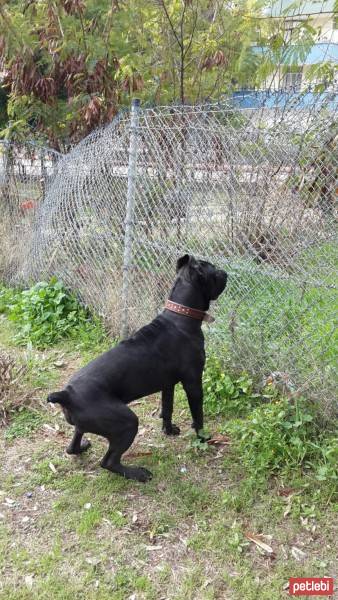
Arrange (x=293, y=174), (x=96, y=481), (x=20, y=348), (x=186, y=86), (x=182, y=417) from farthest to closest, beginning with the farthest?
(x=186, y=86)
(x=20, y=348)
(x=182, y=417)
(x=293, y=174)
(x=96, y=481)

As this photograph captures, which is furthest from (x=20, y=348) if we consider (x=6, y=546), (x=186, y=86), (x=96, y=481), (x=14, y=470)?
(x=186, y=86)

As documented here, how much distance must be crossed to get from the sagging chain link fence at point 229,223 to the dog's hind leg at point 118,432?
1.17m

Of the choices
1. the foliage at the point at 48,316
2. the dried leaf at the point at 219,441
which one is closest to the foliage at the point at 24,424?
the foliage at the point at 48,316

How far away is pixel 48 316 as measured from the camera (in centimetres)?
514

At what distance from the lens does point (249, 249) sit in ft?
13.0

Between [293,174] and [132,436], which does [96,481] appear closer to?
[132,436]

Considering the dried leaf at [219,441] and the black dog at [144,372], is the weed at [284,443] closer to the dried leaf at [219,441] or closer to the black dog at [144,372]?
the dried leaf at [219,441]

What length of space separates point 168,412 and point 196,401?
0.96ft

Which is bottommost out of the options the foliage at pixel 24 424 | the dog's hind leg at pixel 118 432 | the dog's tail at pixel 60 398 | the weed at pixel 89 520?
the foliage at pixel 24 424

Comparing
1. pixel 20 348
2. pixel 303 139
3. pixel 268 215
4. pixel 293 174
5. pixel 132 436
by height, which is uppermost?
pixel 303 139

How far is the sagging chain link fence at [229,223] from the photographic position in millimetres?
3443

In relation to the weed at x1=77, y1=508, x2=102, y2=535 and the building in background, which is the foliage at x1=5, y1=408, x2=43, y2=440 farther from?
the building in background

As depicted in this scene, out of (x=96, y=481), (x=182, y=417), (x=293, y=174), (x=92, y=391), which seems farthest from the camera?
(x=182, y=417)

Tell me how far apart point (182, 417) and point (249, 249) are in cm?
137
